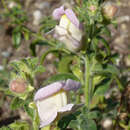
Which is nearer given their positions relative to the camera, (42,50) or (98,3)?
(98,3)

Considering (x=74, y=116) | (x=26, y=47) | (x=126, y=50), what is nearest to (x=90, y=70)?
(x=74, y=116)

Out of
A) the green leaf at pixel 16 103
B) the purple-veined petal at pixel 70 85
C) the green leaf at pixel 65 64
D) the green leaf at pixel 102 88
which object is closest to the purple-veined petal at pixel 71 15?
the purple-veined petal at pixel 70 85

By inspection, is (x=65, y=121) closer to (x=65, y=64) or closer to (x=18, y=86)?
(x=18, y=86)

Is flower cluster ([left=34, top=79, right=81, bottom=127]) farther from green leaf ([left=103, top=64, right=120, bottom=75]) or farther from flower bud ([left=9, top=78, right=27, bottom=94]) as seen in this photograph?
green leaf ([left=103, top=64, right=120, bottom=75])

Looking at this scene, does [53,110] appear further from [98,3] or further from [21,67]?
[98,3]

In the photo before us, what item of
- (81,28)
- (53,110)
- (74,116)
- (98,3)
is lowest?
(74,116)

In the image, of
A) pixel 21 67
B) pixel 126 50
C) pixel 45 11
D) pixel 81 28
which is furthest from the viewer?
pixel 45 11

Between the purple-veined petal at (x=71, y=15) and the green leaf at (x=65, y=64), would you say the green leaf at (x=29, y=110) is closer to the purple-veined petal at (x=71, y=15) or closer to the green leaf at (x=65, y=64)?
the purple-veined petal at (x=71, y=15)

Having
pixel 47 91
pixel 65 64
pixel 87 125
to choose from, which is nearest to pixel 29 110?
pixel 47 91
